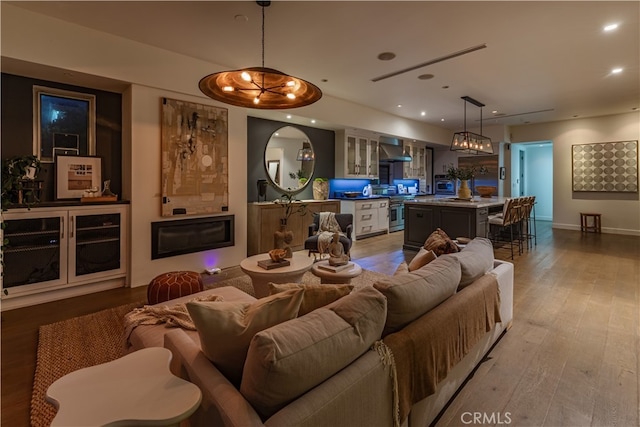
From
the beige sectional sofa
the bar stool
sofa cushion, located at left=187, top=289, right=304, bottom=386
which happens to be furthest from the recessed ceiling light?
the bar stool

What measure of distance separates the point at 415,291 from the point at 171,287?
2.20 meters

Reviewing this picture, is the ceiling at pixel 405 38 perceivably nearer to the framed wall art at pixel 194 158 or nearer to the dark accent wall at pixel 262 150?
the framed wall art at pixel 194 158

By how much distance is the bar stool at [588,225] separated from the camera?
7790mm

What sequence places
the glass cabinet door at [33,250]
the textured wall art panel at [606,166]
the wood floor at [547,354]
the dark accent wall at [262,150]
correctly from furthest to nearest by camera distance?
the textured wall art panel at [606,166], the dark accent wall at [262,150], the glass cabinet door at [33,250], the wood floor at [547,354]

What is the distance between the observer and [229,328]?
3.84 feet

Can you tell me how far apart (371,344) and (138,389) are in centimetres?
88

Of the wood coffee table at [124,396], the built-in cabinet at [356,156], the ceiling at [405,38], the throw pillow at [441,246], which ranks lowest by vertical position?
the wood coffee table at [124,396]

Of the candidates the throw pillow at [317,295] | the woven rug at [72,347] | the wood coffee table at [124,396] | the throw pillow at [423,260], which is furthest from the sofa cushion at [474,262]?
the woven rug at [72,347]

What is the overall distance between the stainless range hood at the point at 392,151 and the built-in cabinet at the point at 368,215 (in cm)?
141

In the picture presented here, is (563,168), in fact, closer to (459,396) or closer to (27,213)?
(459,396)

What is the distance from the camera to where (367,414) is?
3.88 ft

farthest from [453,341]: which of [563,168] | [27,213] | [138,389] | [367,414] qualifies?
[563,168]

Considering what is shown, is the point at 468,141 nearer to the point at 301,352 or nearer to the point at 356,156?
the point at 356,156

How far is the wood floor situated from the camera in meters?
1.80
